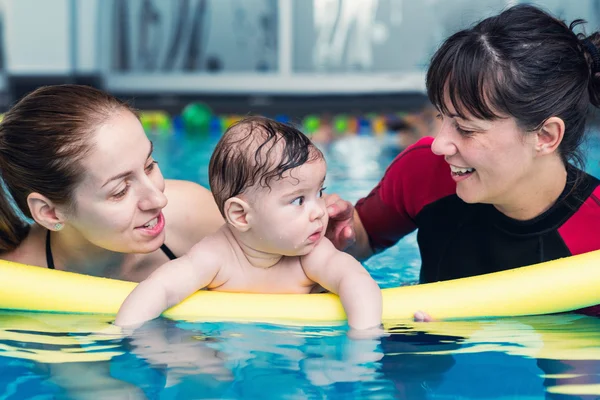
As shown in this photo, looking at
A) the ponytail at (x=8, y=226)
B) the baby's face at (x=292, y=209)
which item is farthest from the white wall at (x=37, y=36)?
the baby's face at (x=292, y=209)

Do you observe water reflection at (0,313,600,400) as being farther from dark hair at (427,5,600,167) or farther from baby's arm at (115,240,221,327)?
dark hair at (427,5,600,167)

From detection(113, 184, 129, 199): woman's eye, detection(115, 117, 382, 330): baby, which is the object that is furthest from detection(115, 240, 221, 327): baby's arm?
detection(113, 184, 129, 199): woman's eye

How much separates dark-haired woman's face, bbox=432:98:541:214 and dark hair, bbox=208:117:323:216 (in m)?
0.36

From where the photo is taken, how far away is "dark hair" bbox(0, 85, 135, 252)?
2121 mm

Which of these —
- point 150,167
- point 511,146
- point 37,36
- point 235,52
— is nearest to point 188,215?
point 150,167

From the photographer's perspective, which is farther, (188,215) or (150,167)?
(188,215)

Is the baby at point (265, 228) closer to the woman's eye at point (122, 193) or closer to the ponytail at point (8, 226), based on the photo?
the woman's eye at point (122, 193)

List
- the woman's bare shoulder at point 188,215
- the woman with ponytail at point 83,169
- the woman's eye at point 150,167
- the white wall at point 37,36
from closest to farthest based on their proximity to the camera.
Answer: the woman with ponytail at point 83,169
the woman's eye at point 150,167
the woman's bare shoulder at point 188,215
the white wall at point 37,36

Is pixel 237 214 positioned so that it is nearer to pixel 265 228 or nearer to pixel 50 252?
pixel 265 228

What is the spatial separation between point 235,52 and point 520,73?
7.89 metres

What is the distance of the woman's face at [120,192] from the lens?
6.93ft

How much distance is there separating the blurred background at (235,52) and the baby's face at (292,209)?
649cm

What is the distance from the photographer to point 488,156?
7.01 ft

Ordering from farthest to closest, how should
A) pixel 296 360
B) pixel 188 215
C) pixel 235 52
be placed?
pixel 235 52, pixel 188 215, pixel 296 360
